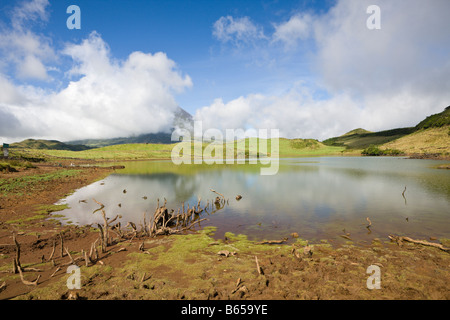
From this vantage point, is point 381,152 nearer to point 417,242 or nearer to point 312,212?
point 312,212

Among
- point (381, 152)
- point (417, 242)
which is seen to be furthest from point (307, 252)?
point (381, 152)

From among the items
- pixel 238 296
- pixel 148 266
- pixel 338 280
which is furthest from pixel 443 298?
pixel 148 266

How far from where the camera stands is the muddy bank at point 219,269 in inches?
316

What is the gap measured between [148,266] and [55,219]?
43.9ft

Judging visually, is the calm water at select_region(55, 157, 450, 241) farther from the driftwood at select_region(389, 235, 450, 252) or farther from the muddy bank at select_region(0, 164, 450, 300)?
the muddy bank at select_region(0, 164, 450, 300)

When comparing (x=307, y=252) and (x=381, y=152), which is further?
(x=381, y=152)

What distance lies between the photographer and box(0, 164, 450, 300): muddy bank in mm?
8016

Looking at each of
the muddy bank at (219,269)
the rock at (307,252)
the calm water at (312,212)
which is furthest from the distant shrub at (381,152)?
the rock at (307,252)

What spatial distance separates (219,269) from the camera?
997 cm

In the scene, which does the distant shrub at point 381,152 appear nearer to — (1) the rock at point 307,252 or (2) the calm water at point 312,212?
(2) the calm water at point 312,212

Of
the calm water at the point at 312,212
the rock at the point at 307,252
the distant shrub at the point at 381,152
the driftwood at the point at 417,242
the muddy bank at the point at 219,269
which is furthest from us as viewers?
the distant shrub at the point at 381,152

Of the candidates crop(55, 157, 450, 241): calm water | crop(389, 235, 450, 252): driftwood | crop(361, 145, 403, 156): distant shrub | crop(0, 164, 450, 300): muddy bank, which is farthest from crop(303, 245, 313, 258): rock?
crop(361, 145, 403, 156): distant shrub

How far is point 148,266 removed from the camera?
1036 centimetres
